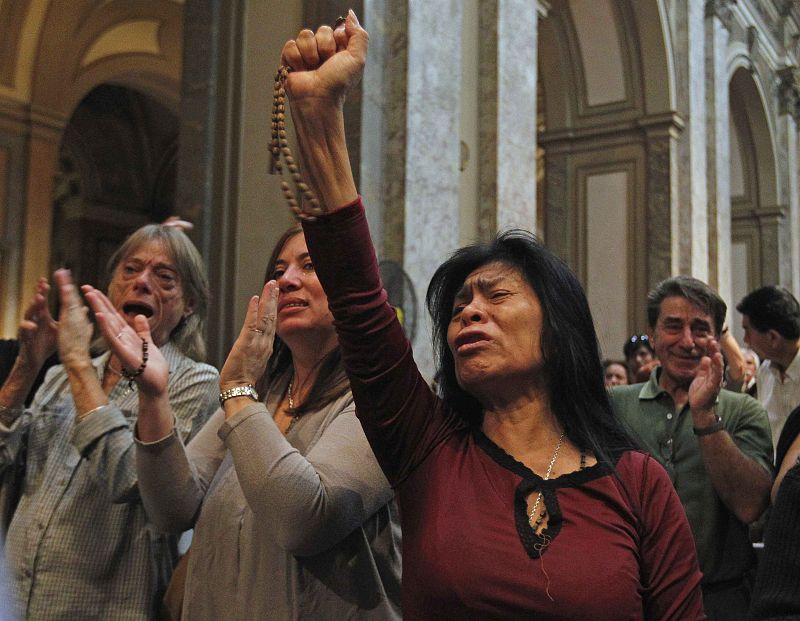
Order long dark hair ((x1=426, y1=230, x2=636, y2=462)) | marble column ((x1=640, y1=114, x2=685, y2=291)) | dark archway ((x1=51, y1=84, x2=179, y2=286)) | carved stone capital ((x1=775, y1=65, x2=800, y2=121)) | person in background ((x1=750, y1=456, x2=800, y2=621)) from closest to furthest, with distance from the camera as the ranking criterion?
1. person in background ((x1=750, y1=456, x2=800, y2=621))
2. long dark hair ((x1=426, y1=230, x2=636, y2=462))
3. marble column ((x1=640, y1=114, x2=685, y2=291))
4. carved stone capital ((x1=775, y1=65, x2=800, y2=121))
5. dark archway ((x1=51, y1=84, x2=179, y2=286))

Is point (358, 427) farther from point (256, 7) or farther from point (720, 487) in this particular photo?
point (256, 7)

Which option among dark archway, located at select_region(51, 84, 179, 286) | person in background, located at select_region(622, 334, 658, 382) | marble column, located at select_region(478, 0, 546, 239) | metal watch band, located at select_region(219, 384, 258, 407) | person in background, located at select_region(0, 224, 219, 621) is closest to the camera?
metal watch band, located at select_region(219, 384, 258, 407)

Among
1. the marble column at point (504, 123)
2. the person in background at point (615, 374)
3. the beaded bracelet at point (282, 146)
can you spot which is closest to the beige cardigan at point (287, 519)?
the beaded bracelet at point (282, 146)

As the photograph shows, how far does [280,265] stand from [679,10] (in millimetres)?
9318

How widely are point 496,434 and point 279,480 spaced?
0.39 meters

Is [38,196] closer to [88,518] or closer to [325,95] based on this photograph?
[88,518]

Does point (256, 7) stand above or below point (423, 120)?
above

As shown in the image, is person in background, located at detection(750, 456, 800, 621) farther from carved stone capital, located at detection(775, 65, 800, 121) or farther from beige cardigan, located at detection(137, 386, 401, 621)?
carved stone capital, located at detection(775, 65, 800, 121)

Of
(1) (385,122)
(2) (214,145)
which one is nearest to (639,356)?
(1) (385,122)

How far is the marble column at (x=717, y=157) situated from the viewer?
10.3 metres

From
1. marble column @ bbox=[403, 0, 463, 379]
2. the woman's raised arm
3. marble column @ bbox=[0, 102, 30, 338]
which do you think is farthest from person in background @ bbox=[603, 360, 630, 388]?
marble column @ bbox=[0, 102, 30, 338]

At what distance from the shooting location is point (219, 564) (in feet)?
5.87

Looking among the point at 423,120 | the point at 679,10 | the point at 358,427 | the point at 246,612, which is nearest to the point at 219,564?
the point at 246,612

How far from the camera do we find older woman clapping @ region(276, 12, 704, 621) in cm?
142
